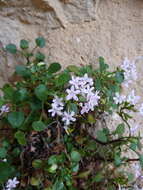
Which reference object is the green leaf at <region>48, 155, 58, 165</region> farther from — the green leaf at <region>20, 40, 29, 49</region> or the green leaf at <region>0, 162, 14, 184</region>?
the green leaf at <region>20, 40, 29, 49</region>

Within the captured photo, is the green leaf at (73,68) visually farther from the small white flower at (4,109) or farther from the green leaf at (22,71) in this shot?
the small white flower at (4,109)

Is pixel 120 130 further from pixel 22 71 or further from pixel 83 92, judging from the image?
pixel 22 71

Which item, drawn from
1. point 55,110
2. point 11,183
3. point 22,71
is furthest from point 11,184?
point 22,71

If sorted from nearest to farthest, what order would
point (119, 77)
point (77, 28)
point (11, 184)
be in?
point (11, 184)
point (119, 77)
point (77, 28)

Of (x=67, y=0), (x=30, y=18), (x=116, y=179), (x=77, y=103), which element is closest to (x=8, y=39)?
(x=30, y=18)

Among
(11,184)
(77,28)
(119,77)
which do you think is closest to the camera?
(11,184)

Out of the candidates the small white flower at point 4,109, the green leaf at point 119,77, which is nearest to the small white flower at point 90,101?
the green leaf at point 119,77

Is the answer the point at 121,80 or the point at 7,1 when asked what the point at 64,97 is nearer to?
the point at 121,80

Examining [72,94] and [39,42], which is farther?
[39,42]

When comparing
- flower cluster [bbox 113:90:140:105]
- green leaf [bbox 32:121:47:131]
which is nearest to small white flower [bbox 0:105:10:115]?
green leaf [bbox 32:121:47:131]
